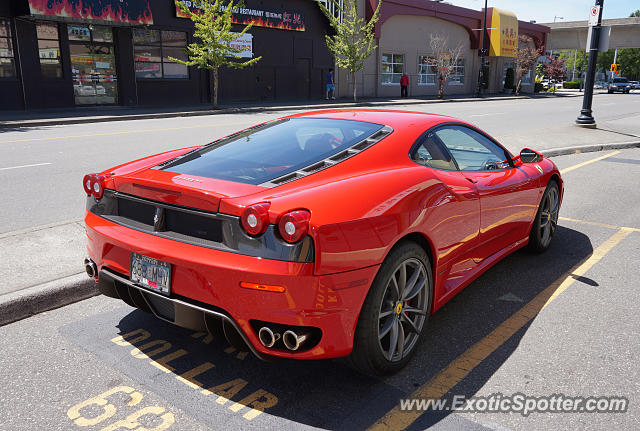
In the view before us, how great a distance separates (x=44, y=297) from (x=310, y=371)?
2.07 meters

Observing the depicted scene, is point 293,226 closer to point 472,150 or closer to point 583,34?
point 472,150

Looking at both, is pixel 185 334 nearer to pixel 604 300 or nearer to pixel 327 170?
pixel 327 170

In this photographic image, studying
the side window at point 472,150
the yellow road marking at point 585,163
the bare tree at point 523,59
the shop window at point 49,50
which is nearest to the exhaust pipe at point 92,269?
the side window at point 472,150

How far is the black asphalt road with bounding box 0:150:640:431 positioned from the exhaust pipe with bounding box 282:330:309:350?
39 centimetres

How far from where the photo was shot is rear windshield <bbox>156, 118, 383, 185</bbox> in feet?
10.8

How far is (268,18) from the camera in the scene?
30.0 meters

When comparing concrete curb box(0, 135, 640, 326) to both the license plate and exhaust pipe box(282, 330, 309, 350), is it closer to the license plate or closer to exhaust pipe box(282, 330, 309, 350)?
the license plate

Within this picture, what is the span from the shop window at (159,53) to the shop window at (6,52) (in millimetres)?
5218

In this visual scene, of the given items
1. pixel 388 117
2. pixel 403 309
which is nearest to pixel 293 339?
pixel 403 309

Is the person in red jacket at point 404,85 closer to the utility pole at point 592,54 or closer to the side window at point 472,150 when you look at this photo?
the utility pole at point 592,54

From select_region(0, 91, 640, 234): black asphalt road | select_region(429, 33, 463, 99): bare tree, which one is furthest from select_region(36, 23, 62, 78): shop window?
select_region(429, 33, 463, 99): bare tree

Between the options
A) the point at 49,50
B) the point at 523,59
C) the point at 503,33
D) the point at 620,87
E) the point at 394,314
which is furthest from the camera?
the point at 620,87

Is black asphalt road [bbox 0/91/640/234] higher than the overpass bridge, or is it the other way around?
the overpass bridge

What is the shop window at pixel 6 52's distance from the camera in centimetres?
Result: 2072
